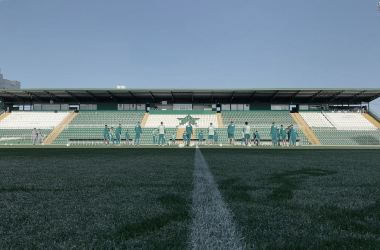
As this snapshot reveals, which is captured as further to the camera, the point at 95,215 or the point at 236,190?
the point at 236,190

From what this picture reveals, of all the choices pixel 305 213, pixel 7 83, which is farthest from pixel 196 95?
pixel 7 83

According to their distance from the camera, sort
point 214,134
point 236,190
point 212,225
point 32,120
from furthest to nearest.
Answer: point 32,120 → point 214,134 → point 236,190 → point 212,225

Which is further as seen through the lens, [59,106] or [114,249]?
[59,106]

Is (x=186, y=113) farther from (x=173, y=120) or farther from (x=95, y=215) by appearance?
(x=95, y=215)

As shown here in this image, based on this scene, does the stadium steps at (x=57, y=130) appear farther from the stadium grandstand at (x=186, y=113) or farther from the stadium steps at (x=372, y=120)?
the stadium steps at (x=372, y=120)

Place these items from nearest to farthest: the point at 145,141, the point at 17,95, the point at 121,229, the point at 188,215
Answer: the point at 121,229, the point at 188,215, the point at 145,141, the point at 17,95

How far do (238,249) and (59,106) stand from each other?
120ft

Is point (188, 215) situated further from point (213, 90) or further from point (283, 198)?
point (213, 90)

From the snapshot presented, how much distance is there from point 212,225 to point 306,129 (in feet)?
96.6

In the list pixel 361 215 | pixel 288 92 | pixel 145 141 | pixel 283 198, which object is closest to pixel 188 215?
pixel 283 198

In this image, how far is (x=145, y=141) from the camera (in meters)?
26.0

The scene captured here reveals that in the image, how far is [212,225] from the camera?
1576mm

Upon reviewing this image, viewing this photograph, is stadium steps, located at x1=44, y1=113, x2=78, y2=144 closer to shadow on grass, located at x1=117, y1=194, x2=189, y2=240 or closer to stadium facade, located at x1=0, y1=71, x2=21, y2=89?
shadow on grass, located at x1=117, y1=194, x2=189, y2=240

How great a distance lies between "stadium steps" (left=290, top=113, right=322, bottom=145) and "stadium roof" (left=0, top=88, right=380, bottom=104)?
257 cm
